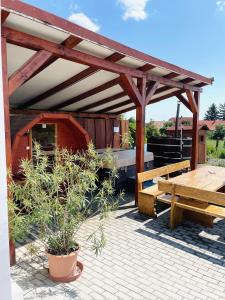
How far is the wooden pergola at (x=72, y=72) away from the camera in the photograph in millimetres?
3791

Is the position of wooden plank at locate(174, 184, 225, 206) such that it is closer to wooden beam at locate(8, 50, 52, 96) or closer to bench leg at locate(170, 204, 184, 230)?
bench leg at locate(170, 204, 184, 230)

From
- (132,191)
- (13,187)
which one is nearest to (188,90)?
(132,191)

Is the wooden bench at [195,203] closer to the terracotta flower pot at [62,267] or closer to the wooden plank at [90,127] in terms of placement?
the terracotta flower pot at [62,267]

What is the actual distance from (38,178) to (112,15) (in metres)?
9.66

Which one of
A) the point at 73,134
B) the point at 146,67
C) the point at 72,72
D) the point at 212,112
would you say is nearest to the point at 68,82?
the point at 72,72

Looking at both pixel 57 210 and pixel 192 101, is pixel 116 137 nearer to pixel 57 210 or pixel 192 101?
pixel 192 101

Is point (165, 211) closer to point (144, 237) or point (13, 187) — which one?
point (144, 237)

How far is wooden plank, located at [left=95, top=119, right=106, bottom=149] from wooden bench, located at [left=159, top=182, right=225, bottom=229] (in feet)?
16.4

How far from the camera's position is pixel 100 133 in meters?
10.2

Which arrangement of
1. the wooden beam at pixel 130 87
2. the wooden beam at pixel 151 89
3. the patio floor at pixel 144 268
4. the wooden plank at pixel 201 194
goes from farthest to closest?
the wooden beam at pixel 151 89 < the wooden beam at pixel 130 87 < the wooden plank at pixel 201 194 < the patio floor at pixel 144 268

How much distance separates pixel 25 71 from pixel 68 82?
259 cm

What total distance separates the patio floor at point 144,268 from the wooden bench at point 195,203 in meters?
0.27

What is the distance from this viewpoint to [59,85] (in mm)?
6699

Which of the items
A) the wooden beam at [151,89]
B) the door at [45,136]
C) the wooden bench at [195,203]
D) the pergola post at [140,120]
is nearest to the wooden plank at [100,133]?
the door at [45,136]
